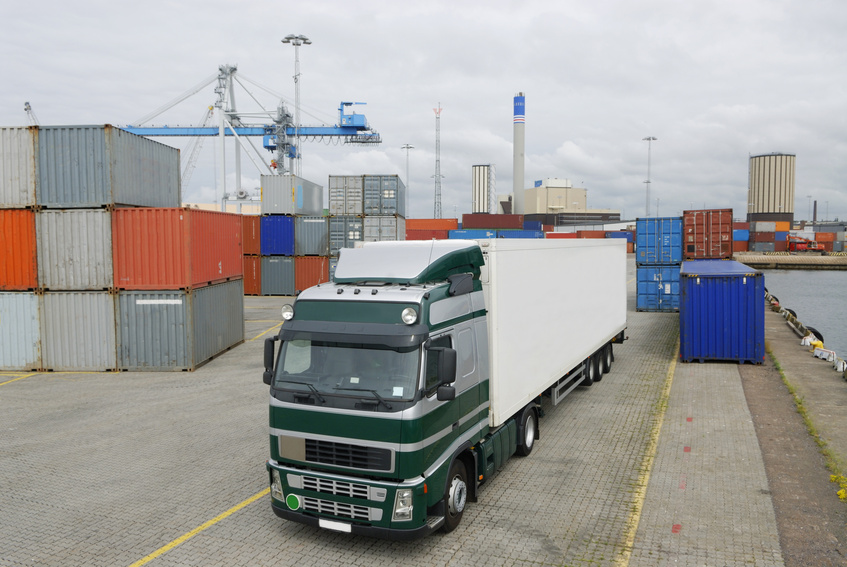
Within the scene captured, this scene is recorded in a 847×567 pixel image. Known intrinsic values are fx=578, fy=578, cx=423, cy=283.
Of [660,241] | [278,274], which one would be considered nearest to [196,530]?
[660,241]

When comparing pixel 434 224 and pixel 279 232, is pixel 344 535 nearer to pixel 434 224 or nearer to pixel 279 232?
pixel 279 232

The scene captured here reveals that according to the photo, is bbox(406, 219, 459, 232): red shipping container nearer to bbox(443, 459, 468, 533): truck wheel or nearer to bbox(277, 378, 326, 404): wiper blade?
bbox(443, 459, 468, 533): truck wheel

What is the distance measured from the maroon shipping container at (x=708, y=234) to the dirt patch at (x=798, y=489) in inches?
717

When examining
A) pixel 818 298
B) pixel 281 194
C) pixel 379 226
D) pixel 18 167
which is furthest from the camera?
pixel 818 298

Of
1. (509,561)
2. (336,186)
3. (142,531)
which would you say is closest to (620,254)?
(509,561)

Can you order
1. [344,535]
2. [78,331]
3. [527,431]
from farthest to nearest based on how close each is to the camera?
[78,331] → [527,431] → [344,535]

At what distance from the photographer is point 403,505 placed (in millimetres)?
6098

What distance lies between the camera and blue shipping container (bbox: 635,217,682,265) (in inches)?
1178

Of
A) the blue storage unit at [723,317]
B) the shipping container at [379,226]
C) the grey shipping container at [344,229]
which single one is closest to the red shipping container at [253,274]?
the grey shipping container at [344,229]

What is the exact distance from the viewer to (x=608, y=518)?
748 centimetres

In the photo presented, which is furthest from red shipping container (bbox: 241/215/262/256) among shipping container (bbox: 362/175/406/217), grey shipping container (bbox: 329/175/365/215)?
shipping container (bbox: 362/175/406/217)

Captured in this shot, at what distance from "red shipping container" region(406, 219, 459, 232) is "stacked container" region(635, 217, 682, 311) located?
→ 1808 inches

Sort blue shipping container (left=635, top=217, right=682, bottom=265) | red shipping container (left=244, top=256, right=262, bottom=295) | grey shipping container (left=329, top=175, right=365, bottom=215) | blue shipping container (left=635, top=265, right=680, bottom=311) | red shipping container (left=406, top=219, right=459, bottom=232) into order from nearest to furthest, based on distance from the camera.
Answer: blue shipping container (left=635, top=265, right=680, bottom=311) → blue shipping container (left=635, top=217, right=682, bottom=265) → grey shipping container (left=329, top=175, right=365, bottom=215) → red shipping container (left=244, top=256, right=262, bottom=295) → red shipping container (left=406, top=219, right=459, bottom=232)

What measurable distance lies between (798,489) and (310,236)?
2959 cm
